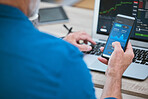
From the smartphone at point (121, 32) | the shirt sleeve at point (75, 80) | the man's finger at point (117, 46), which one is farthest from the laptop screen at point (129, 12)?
the shirt sleeve at point (75, 80)

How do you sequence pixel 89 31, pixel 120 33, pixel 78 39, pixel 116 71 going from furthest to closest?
pixel 89 31, pixel 78 39, pixel 120 33, pixel 116 71

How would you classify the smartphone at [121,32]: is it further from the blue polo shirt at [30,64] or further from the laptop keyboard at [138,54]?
the blue polo shirt at [30,64]

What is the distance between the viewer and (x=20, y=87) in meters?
0.51

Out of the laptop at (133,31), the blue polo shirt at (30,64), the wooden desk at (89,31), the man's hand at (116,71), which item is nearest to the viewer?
the blue polo shirt at (30,64)

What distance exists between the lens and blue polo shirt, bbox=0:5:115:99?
516 mm

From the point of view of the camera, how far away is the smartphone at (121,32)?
3.21ft

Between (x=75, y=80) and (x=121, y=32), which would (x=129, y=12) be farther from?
(x=75, y=80)

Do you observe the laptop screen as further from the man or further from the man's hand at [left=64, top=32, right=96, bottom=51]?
the man

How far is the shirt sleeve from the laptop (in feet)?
1.42

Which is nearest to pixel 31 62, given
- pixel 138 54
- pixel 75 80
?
pixel 75 80

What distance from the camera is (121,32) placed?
39.0 inches

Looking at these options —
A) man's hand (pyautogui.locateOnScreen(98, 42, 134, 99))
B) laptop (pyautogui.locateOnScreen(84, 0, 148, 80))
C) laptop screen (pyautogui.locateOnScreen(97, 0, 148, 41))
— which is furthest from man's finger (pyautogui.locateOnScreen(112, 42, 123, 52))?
laptop screen (pyautogui.locateOnScreen(97, 0, 148, 41))

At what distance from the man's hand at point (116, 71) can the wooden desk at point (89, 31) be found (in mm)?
124

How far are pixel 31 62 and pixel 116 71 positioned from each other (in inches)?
17.0
